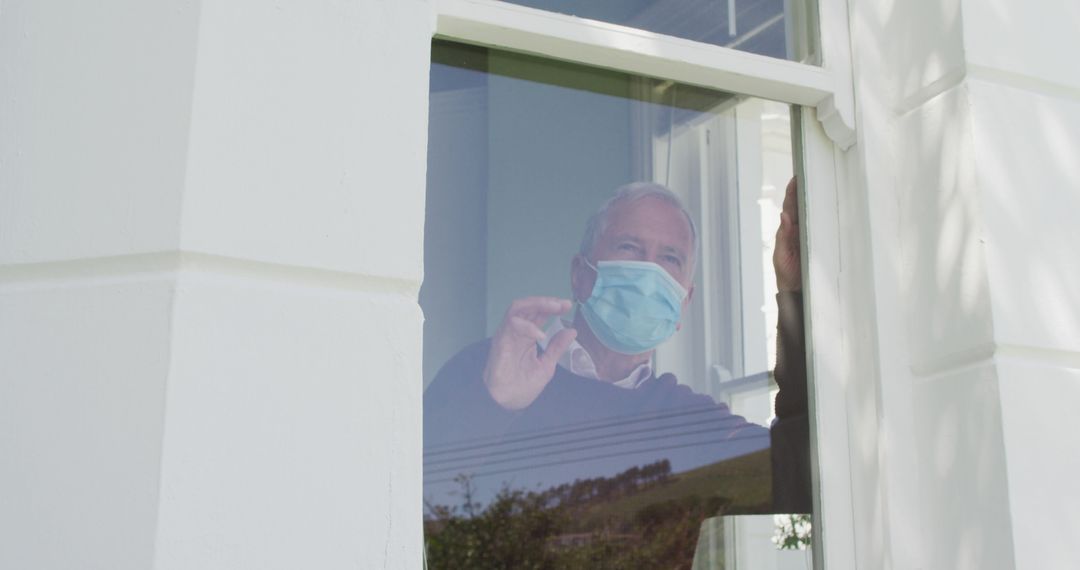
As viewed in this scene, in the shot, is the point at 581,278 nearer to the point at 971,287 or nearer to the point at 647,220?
the point at 647,220

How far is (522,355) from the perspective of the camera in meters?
2.36

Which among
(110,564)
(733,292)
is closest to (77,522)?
(110,564)

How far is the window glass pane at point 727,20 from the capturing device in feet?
8.20

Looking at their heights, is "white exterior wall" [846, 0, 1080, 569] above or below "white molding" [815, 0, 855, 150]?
below

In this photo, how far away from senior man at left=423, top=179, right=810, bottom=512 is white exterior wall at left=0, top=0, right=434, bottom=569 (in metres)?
0.50

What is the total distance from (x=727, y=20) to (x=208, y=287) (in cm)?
138

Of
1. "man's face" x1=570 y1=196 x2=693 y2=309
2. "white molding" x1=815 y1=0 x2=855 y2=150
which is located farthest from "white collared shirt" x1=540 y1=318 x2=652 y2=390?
"white molding" x1=815 y1=0 x2=855 y2=150

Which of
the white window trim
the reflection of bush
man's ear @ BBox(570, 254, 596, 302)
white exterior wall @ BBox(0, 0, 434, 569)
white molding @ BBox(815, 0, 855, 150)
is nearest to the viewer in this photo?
white exterior wall @ BBox(0, 0, 434, 569)

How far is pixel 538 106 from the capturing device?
244cm

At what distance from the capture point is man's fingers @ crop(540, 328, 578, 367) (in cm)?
240

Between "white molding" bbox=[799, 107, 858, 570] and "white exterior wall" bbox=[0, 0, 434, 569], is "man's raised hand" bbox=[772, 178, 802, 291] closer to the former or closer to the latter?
"white molding" bbox=[799, 107, 858, 570]

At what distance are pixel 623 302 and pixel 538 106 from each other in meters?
0.42

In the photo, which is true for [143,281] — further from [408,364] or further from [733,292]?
[733,292]

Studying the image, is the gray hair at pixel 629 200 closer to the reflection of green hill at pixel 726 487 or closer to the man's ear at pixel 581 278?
the man's ear at pixel 581 278
